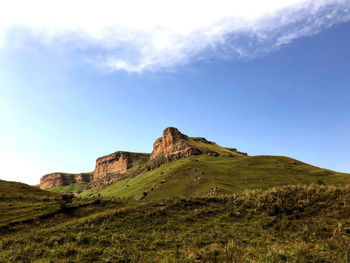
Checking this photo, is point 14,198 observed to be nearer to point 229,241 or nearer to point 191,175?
point 229,241

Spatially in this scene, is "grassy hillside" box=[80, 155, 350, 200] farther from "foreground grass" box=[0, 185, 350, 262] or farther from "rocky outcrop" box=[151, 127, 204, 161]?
"rocky outcrop" box=[151, 127, 204, 161]

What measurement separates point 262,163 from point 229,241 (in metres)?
80.1

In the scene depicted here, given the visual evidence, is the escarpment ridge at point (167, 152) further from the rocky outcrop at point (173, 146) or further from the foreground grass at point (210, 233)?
the foreground grass at point (210, 233)

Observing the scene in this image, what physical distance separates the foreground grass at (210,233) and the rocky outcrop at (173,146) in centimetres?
9673

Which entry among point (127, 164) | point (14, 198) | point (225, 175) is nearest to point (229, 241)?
point (14, 198)

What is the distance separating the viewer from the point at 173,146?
141500 mm

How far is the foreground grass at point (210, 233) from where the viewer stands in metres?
11.9

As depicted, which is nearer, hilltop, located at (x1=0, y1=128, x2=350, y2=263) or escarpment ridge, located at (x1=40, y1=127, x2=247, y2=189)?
hilltop, located at (x1=0, y1=128, x2=350, y2=263)

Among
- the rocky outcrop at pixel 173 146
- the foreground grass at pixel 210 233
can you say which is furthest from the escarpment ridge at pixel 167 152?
the foreground grass at pixel 210 233

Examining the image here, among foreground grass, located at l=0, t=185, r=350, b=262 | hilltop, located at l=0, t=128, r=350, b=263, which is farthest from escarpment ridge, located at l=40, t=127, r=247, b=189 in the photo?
foreground grass, located at l=0, t=185, r=350, b=262

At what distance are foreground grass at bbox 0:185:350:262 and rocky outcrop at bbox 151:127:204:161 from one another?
96729 mm

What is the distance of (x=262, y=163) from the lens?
86.4m

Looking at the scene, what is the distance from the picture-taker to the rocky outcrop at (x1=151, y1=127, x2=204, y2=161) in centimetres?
11931

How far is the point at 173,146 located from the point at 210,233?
126m
